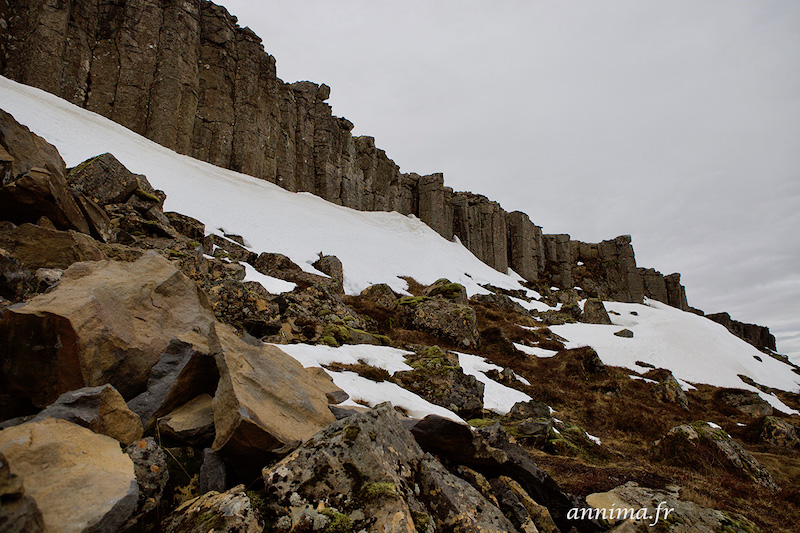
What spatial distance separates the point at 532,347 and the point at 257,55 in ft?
186

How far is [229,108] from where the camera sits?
5122 cm

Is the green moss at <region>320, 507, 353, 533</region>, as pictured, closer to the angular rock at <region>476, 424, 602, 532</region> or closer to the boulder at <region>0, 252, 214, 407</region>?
the angular rock at <region>476, 424, 602, 532</region>

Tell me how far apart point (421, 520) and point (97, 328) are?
191 inches

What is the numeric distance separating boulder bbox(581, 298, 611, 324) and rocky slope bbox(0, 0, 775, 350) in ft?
106

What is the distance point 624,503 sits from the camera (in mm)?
5758

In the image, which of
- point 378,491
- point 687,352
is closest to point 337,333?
point 378,491

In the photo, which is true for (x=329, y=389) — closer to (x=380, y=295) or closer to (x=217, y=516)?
(x=217, y=516)

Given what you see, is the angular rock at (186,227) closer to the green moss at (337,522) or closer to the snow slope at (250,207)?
the snow slope at (250,207)

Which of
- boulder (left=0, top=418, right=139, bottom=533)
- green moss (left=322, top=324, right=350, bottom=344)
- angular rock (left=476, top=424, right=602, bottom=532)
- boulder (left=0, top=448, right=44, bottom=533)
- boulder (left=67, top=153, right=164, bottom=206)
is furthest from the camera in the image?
boulder (left=67, top=153, right=164, bottom=206)

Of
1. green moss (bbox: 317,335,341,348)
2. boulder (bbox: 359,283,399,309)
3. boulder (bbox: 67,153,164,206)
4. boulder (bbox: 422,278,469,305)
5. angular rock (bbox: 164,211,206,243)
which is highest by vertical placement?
boulder (bbox: 67,153,164,206)

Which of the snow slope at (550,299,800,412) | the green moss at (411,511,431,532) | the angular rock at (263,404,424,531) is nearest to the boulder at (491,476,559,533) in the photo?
the angular rock at (263,404,424,531)


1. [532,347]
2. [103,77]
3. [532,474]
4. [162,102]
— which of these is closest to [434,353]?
[532,474]

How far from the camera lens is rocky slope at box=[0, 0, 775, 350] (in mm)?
39156

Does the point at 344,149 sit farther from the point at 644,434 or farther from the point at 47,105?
the point at 644,434
